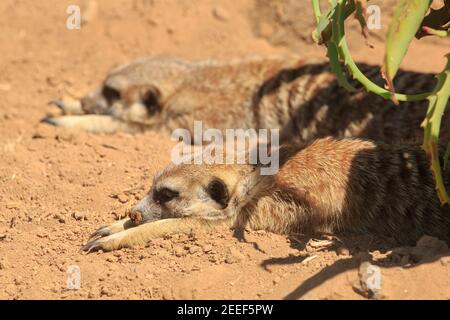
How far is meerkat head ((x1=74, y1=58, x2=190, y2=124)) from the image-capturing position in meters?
4.44

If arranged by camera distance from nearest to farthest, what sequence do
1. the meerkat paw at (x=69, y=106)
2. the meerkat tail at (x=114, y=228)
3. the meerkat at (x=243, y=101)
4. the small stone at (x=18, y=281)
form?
the small stone at (x=18, y=281)
the meerkat tail at (x=114, y=228)
the meerkat at (x=243, y=101)
the meerkat paw at (x=69, y=106)

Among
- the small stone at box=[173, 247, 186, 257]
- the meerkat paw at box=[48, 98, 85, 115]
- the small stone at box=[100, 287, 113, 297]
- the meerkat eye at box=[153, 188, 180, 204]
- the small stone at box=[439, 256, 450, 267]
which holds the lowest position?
the small stone at box=[100, 287, 113, 297]

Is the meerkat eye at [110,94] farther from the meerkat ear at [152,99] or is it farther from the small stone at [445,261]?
the small stone at [445,261]

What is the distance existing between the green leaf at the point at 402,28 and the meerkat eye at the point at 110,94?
265cm

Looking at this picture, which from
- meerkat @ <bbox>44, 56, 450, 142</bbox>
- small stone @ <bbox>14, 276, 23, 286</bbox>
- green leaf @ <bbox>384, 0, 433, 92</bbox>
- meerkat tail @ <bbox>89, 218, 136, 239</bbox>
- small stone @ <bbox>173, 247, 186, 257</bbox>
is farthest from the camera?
meerkat @ <bbox>44, 56, 450, 142</bbox>

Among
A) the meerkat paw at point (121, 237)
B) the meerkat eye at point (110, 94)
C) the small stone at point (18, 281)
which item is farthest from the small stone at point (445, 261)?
the meerkat eye at point (110, 94)

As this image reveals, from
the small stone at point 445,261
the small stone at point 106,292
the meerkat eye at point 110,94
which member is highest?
the meerkat eye at point 110,94

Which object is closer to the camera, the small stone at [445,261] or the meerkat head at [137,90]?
the small stone at [445,261]

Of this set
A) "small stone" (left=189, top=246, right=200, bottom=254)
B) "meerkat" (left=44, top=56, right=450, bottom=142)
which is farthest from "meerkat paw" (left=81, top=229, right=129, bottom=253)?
"meerkat" (left=44, top=56, right=450, bottom=142)

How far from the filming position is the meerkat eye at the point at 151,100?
14.6 ft

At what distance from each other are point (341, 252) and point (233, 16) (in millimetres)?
3003

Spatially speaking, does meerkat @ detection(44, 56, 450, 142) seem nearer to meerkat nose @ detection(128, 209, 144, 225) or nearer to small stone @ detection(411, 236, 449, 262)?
small stone @ detection(411, 236, 449, 262)

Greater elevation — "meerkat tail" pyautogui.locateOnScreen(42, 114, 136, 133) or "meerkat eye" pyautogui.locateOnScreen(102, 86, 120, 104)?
"meerkat eye" pyautogui.locateOnScreen(102, 86, 120, 104)

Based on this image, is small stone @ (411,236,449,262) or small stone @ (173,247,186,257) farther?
small stone @ (173,247,186,257)
